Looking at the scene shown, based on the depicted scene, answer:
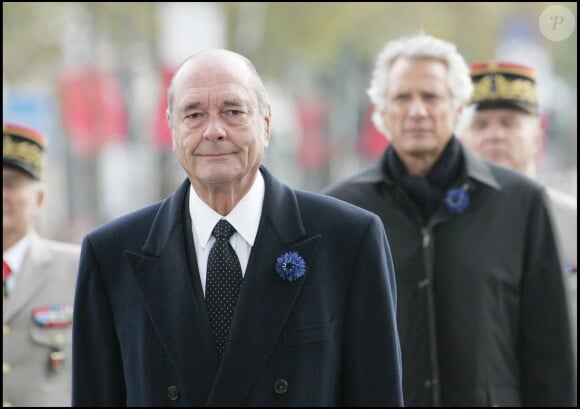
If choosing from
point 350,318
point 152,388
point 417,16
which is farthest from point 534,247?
point 417,16

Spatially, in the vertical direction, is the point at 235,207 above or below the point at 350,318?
above

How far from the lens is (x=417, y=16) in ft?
76.9

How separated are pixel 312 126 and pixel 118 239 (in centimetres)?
2768

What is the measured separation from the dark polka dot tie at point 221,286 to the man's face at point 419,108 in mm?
2052

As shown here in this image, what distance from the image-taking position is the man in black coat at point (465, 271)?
5.30 metres

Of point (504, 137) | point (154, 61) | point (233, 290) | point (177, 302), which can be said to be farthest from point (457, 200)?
point (154, 61)

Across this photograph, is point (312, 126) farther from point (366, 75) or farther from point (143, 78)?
point (143, 78)

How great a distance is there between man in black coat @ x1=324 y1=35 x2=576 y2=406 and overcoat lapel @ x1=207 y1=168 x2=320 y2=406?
5.24 feet

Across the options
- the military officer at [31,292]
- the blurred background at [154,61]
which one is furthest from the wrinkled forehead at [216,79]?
the blurred background at [154,61]

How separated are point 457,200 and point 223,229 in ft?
6.45

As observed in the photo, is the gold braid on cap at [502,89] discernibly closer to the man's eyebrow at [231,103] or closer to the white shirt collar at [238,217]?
the white shirt collar at [238,217]

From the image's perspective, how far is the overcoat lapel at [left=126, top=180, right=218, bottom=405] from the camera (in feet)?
11.7

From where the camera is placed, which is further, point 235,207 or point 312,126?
point 312,126

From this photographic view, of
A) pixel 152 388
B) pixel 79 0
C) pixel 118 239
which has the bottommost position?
pixel 152 388
